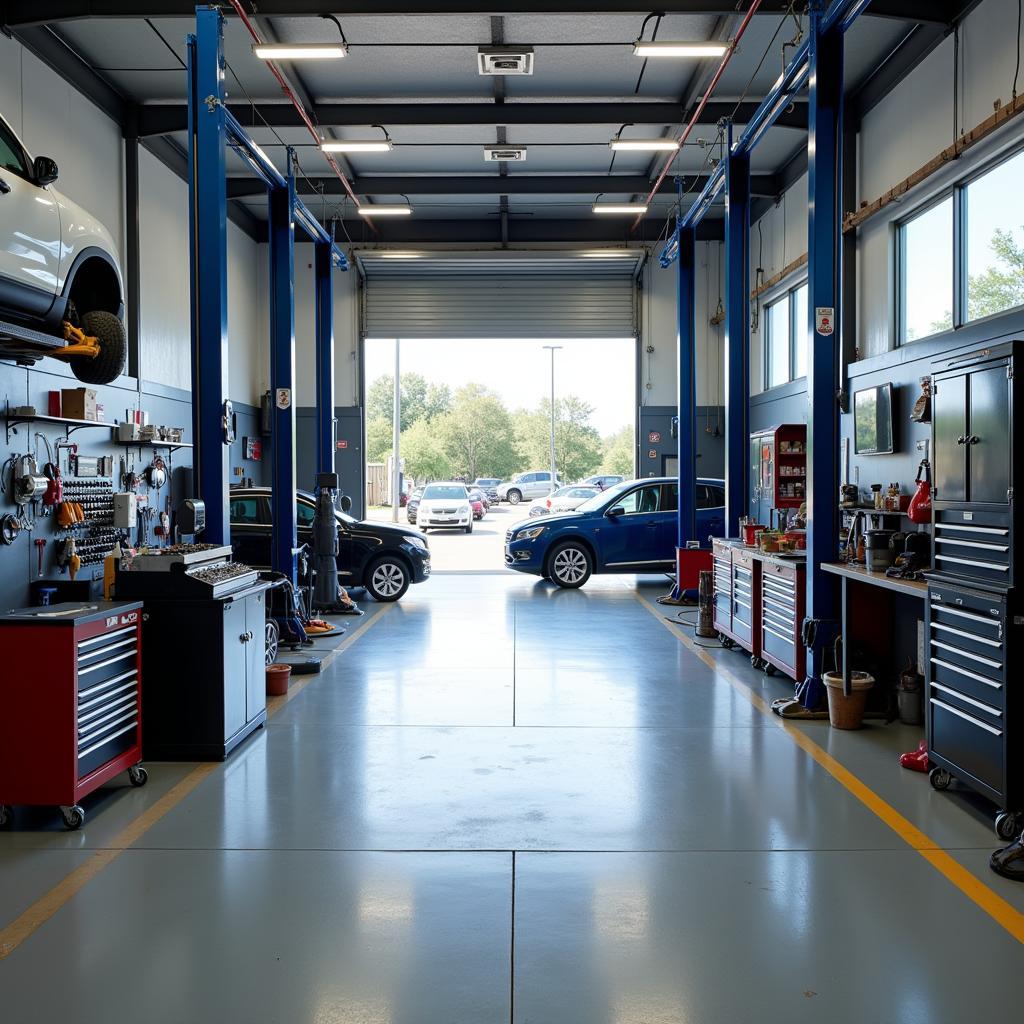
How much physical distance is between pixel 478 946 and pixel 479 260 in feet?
45.3

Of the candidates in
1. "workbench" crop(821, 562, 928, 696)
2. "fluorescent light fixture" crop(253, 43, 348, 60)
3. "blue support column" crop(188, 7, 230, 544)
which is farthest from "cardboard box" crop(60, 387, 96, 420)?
"workbench" crop(821, 562, 928, 696)

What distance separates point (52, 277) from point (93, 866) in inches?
116

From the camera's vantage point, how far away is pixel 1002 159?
7.05 metres

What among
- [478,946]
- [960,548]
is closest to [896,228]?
[960,548]

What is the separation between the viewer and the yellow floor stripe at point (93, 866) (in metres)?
3.02

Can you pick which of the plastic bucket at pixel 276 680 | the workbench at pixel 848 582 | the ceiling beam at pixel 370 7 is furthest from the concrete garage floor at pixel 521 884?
the ceiling beam at pixel 370 7

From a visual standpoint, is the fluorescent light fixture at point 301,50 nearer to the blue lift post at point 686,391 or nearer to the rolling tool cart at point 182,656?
the rolling tool cart at point 182,656

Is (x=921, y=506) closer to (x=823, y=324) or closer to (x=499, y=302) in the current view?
(x=823, y=324)

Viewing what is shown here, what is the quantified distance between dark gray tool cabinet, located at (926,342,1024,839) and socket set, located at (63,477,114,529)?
6151 mm

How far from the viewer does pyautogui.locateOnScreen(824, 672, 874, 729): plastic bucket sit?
5.54m

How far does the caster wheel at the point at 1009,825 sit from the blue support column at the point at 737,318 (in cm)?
540

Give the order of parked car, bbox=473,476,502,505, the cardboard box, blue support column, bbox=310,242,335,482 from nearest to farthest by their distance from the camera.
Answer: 1. the cardboard box
2. blue support column, bbox=310,242,335,482
3. parked car, bbox=473,476,502,505

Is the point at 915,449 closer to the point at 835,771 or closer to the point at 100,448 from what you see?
the point at 835,771

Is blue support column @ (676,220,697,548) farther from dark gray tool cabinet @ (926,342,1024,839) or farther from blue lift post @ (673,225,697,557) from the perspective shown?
dark gray tool cabinet @ (926,342,1024,839)
